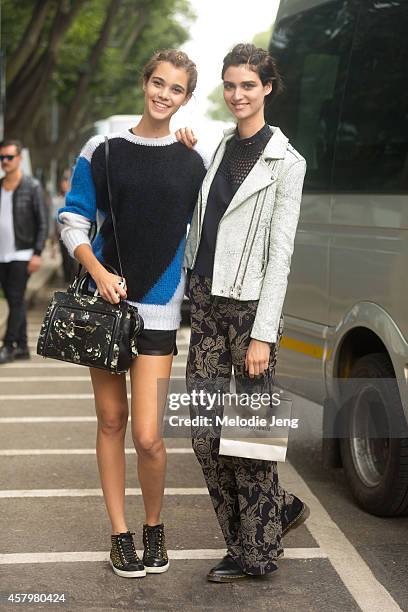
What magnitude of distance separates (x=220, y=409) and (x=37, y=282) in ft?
46.1

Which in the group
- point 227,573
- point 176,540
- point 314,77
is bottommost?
point 176,540

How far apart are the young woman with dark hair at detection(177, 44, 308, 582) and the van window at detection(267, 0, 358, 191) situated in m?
1.68

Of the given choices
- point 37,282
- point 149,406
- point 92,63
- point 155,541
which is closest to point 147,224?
point 149,406

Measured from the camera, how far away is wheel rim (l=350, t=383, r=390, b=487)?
548 centimetres

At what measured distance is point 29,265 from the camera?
34.0 feet

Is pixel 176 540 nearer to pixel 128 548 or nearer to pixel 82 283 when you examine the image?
pixel 128 548

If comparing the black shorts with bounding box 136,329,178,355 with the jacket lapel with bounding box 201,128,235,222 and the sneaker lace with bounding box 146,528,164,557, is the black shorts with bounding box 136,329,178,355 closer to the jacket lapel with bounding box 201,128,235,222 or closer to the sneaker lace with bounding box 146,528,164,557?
the jacket lapel with bounding box 201,128,235,222

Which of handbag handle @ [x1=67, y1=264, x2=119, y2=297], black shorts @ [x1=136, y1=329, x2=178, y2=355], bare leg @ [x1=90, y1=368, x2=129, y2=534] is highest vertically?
handbag handle @ [x1=67, y1=264, x2=119, y2=297]

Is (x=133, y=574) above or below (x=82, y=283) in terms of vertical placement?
below

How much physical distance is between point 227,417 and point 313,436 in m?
3.23

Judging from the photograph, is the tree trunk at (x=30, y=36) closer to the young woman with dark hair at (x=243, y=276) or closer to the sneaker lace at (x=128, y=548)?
the young woman with dark hair at (x=243, y=276)

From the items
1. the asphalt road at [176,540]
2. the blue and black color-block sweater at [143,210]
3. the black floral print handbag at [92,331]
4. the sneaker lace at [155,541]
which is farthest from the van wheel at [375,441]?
the black floral print handbag at [92,331]

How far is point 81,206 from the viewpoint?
4.34 m

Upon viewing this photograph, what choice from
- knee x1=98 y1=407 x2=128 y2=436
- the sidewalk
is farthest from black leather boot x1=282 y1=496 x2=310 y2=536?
the sidewalk
